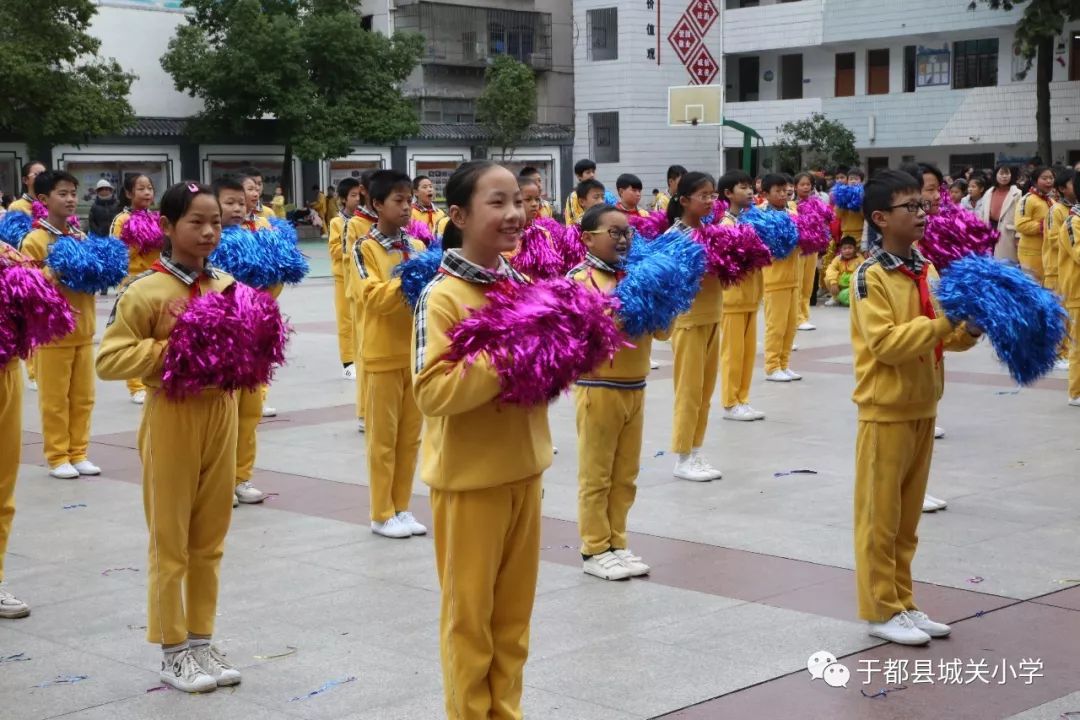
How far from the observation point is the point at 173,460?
4855 mm

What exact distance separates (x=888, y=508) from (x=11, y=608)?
3757mm

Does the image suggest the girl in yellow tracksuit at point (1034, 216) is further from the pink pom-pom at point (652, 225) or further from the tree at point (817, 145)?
the tree at point (817, 145)

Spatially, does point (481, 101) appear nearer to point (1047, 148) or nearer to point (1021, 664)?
point (1047, 148)

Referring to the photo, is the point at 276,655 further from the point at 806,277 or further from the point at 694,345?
the point at 806,277

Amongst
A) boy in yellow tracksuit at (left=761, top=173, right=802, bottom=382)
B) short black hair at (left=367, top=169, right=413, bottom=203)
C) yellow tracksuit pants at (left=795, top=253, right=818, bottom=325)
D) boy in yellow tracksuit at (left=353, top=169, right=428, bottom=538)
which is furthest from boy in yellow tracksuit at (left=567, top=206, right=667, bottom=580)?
yellow tracksuit pants at (left=795, top=253, right=818, bottom=325)

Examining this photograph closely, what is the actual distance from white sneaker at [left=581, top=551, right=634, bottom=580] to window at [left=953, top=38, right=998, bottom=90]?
35.6 metres

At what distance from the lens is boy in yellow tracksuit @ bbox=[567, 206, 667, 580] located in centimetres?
625

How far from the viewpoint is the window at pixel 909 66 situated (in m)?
40.2

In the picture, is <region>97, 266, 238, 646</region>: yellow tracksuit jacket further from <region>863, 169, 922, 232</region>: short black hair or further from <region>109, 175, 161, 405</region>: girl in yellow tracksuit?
<region>109, 175, 161, 405</region>: girl in yellow tracksuit

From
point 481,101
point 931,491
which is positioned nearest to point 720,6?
point 481,101

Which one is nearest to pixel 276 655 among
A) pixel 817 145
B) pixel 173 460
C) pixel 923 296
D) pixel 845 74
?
pixel 173 460

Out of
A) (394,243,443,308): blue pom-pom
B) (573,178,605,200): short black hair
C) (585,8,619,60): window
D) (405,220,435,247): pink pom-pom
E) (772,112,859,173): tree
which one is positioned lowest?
(394,243,443,308): blue pom-pom

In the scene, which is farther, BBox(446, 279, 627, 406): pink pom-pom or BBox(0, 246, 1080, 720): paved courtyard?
BBox(0, 246, 1080, 720): paved courtyard

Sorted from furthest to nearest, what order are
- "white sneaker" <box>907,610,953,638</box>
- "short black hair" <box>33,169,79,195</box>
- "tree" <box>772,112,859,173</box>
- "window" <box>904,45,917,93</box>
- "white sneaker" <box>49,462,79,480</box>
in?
"window" <box>904,45,917,93</box> → "tree" <box>772,112,859,173</box> → "white sneaker" <box>49,462,79,480</box> → "short black hair" <box>33,169,79,195</box> → "white sneaker" <box>907,610,953,638</box>
